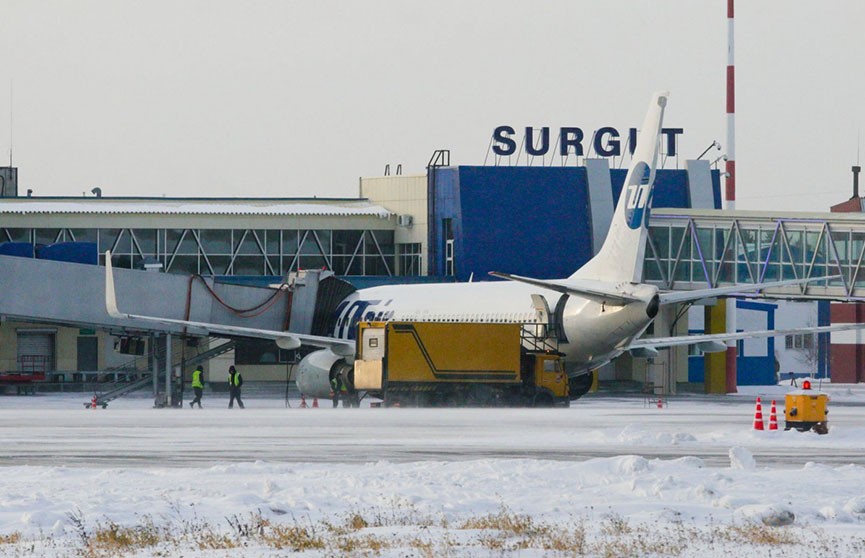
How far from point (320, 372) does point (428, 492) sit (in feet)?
107

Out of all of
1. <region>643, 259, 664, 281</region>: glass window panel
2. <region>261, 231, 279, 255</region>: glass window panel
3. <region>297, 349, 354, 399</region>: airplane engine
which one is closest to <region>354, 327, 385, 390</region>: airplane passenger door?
<region>297, 349, 354, 399</region>: airplane engine

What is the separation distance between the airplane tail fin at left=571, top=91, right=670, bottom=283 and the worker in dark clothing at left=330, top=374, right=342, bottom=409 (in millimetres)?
10132

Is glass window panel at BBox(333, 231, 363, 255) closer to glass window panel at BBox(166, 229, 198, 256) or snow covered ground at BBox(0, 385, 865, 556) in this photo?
glass window panel at BBox(166, 229, 198, 256)

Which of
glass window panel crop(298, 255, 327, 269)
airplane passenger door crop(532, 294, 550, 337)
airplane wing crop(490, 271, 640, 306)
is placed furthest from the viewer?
glass window panel crop(298, 255, 327, 269)

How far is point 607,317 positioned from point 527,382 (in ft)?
10.3

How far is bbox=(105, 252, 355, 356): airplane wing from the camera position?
50250 millimetres

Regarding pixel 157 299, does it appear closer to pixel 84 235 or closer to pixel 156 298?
pixel 156 298

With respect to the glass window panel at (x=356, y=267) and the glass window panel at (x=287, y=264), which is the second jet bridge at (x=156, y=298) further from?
the glass window panel at (x=356, y=267)

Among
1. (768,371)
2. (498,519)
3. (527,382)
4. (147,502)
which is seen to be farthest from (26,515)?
(768,371)

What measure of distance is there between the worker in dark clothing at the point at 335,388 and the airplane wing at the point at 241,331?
1.26m

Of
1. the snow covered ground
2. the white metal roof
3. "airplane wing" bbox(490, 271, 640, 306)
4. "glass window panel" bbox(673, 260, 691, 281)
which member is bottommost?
the snow covered ground

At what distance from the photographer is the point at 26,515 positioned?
58.3 ft

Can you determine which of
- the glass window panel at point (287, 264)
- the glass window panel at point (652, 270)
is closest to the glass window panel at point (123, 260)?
the glass window panel at point (287, 264)

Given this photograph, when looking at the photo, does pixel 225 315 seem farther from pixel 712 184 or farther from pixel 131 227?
pixel 712 184
